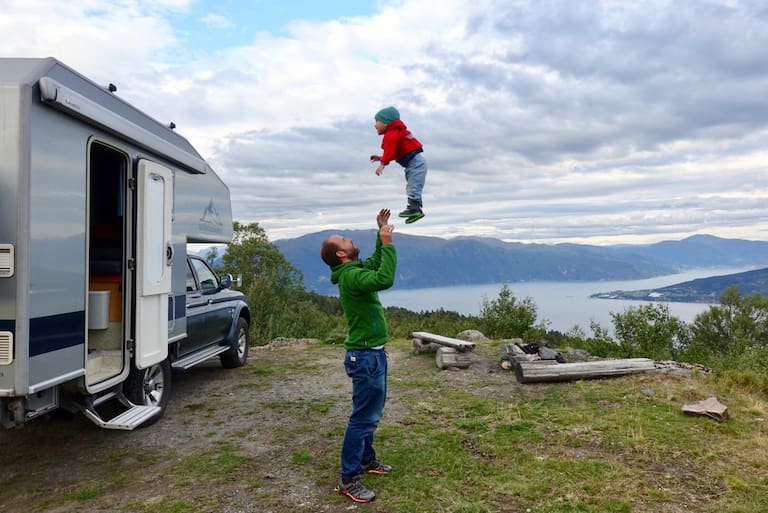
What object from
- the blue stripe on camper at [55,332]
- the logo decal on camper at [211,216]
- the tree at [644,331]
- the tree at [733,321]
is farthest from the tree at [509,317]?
the tree at [733,321]

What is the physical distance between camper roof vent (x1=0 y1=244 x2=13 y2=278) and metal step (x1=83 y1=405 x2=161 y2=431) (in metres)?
1.41

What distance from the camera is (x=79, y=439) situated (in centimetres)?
507

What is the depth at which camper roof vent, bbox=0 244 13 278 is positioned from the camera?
3.31 metres

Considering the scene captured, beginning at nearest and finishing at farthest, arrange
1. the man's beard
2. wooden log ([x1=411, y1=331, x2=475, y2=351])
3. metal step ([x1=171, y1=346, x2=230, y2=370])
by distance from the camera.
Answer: the man's beard < metal step ([x1=171, y1=346, x2=230, y2=370]) < wooden log ([x1=411, y1=331, x2=475, y2=351])

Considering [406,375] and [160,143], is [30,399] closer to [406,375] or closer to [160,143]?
[160,143]

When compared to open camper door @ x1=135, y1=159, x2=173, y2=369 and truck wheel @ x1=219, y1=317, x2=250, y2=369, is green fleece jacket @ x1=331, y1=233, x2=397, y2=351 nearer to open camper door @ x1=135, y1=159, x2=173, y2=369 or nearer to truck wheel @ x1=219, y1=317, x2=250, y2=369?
open camper door @ x1=135, y1=159, x2=173, y2=369

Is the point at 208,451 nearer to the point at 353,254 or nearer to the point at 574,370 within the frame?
the point at 353,254

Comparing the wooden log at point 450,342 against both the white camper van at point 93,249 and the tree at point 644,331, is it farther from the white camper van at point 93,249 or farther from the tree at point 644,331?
the tree at point 644,331

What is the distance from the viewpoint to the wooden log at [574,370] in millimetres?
7168

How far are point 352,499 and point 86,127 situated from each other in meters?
3.51

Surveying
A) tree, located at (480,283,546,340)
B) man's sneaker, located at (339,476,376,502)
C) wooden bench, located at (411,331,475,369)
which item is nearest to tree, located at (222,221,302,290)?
tree, located at (480,283,546,340)

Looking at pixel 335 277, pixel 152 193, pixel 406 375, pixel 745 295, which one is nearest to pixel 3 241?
pixel 152 193

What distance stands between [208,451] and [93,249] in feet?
8.99

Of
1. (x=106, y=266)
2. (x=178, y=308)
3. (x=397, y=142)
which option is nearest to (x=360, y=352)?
(x=397, y=142)
